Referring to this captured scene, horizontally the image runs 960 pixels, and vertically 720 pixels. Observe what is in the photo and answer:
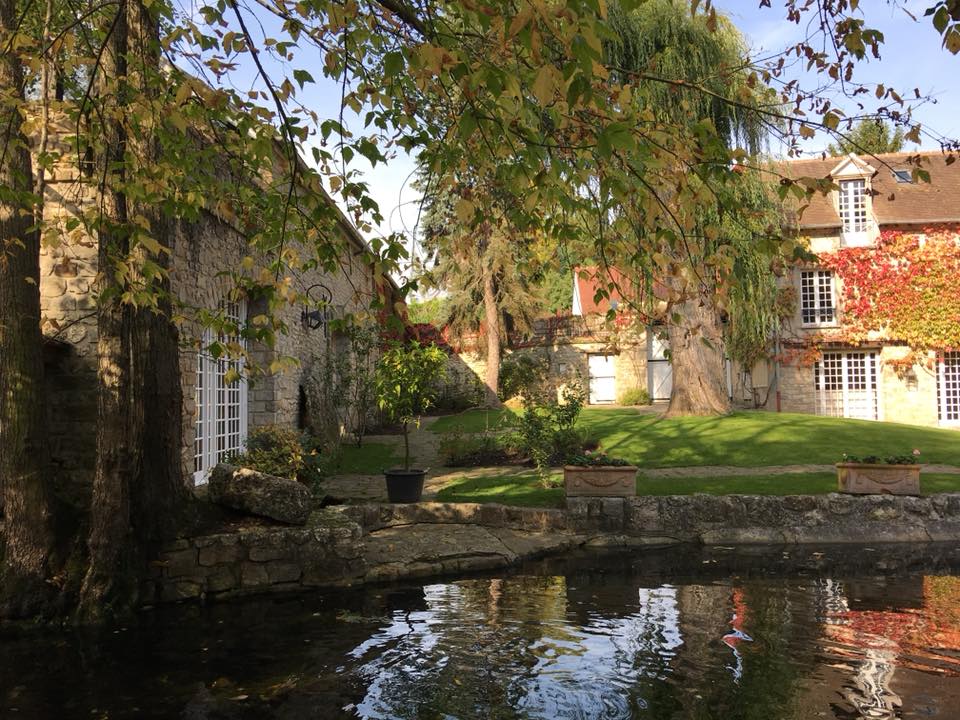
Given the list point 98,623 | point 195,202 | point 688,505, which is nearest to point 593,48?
point 195,202

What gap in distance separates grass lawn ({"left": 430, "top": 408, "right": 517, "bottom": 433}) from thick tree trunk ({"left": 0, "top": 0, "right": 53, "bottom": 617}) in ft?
35.5

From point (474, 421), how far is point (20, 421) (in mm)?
14431

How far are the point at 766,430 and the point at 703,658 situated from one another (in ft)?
38.2

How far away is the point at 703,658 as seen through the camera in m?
4.48

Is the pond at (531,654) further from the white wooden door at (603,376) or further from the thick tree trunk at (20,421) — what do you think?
the white wooden door at (603,376)

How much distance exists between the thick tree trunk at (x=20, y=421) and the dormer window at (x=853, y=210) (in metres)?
21.9

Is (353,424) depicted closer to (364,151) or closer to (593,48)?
(364,151)

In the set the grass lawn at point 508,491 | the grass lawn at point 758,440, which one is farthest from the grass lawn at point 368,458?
the grass lawn at point 758,440

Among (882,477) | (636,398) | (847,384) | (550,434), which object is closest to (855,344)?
(847,384)

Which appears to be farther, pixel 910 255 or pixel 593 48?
pixel 910 255

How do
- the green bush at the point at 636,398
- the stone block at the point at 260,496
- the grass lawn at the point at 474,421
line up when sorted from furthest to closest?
the green bush at the point at 636,398 → the grass lawn at the point at 474,421 → the stone block at the point at 260,496

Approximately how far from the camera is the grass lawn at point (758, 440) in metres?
12.4

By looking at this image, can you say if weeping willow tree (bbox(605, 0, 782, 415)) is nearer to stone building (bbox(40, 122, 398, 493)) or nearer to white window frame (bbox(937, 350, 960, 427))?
stone building (bbox(40, 122, 398, 493))

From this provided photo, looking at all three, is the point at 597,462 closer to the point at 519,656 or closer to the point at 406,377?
the point at 406,377
